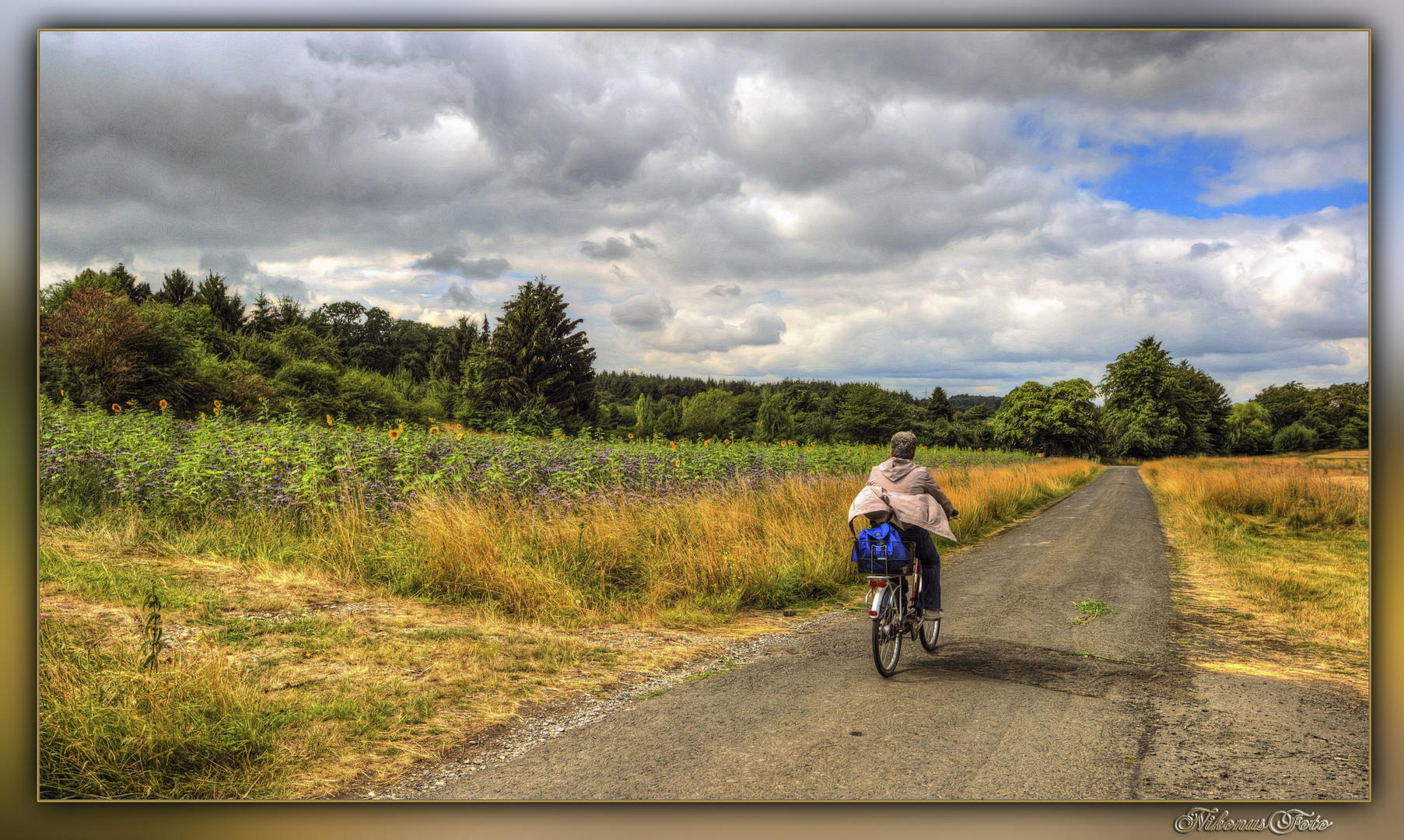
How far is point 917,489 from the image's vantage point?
5234 mm

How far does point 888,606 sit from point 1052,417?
446cm

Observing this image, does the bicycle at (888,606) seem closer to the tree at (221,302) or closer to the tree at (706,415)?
the tree at (706,415)

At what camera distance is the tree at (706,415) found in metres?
15.0

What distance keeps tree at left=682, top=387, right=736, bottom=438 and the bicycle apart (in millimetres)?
9040

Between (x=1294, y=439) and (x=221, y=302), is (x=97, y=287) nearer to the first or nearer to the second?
(x=221, y=302)

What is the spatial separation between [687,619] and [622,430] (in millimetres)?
10958

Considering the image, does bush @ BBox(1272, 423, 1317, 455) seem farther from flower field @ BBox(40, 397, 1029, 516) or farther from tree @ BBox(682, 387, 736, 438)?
tree @ BBox(682, 387, 736, 438)

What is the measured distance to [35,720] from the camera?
412cm

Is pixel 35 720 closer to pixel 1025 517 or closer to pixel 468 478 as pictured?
pixel 468 478

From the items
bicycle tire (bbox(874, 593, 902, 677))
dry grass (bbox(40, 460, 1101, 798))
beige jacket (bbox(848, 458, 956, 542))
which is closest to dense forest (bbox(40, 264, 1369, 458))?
dry grass (bbox(40, 460, 1101, 798))

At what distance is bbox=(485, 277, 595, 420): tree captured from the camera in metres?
28.0

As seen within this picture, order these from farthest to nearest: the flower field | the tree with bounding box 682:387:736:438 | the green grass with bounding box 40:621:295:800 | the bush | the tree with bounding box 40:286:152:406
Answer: the tree with bounding box 682:387:736:438 < the flower field < the tree with bounding box 40:286:152:406 < the bush < the green grass with bounding box 40:621:295:800

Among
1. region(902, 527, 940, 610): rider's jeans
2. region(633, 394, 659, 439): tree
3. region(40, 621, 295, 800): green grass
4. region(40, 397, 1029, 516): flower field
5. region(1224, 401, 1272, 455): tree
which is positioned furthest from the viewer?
region(633, 394, 659, 439): tree

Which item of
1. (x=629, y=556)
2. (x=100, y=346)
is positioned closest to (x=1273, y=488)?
(x=629, y=556)
